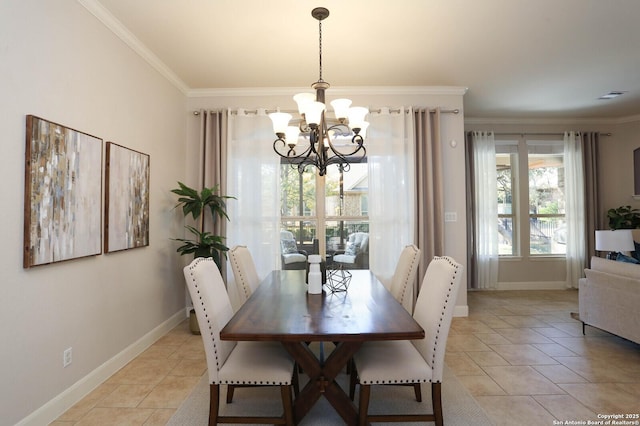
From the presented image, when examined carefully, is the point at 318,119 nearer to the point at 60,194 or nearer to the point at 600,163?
the point at 60,194

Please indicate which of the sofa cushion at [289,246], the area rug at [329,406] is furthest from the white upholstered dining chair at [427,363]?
the sofa cushion at [289,246]

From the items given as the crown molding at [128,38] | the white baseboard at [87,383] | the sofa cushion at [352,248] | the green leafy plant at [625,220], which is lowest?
the white baseboard at [87,383]

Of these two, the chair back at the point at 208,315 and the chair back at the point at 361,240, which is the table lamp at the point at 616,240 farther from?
the chair back at the point at 208,315

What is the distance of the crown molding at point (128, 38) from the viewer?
8.52 feet

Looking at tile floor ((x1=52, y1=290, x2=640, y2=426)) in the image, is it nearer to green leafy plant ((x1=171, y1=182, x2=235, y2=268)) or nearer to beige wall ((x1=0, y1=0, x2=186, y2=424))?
beige wall ((x1=0, y1=0, x2=186, y2=424))

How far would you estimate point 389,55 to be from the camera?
346cm

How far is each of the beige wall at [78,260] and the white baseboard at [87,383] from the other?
2cm

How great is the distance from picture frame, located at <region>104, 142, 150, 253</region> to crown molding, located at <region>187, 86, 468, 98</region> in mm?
1425

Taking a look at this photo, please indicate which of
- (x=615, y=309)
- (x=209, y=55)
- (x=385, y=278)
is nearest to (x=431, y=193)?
(x=385, y=278)

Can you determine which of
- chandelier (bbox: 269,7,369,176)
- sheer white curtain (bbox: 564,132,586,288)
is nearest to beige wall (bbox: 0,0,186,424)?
chandelier (bbox: 269,7,369,176)

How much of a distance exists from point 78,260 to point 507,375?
10.8 feet

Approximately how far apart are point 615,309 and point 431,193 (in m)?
2.04

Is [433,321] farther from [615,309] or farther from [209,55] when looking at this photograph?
Result: [209,55]

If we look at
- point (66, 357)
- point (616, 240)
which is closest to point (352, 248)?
Result: point (66, 357)
